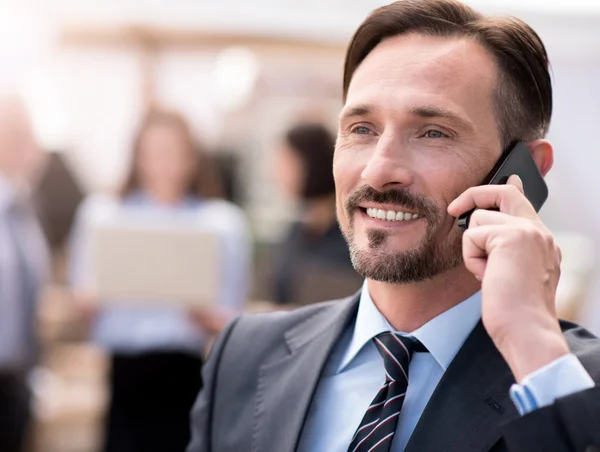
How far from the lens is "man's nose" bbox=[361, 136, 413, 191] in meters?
1.26

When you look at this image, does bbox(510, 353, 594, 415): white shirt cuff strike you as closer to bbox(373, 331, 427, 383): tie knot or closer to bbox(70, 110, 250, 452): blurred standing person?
bbox(373, 331, 427, 383): tie knot

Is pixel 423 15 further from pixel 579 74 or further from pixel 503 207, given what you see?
pixel 579 74

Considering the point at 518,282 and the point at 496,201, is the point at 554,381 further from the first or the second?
the point at 496,201

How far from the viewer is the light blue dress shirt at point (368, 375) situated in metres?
1.30

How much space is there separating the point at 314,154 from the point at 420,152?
6.99 feet

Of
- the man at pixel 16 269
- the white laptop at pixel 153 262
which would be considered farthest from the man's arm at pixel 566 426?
the man at pixel 16 269

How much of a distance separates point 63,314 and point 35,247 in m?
0.67

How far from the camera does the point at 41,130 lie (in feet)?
18.5

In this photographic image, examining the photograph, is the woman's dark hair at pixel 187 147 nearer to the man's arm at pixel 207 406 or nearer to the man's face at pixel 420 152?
the man's arm at pixel 207 406

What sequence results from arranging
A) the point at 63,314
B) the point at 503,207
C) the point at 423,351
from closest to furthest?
the point at 503,207
the point at 423,351
the point at 63,314

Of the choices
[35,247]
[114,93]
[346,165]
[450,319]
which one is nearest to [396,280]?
[450,319]

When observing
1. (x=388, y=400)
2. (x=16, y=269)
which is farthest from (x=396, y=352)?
(x=16, y=269)

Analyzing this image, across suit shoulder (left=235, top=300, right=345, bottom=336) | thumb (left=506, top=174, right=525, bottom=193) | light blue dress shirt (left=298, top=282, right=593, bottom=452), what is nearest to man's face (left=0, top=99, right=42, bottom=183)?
suit shoulder (left=235, top=300, right=345, bottom=336)

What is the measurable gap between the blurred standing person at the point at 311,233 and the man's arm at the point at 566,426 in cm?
179
